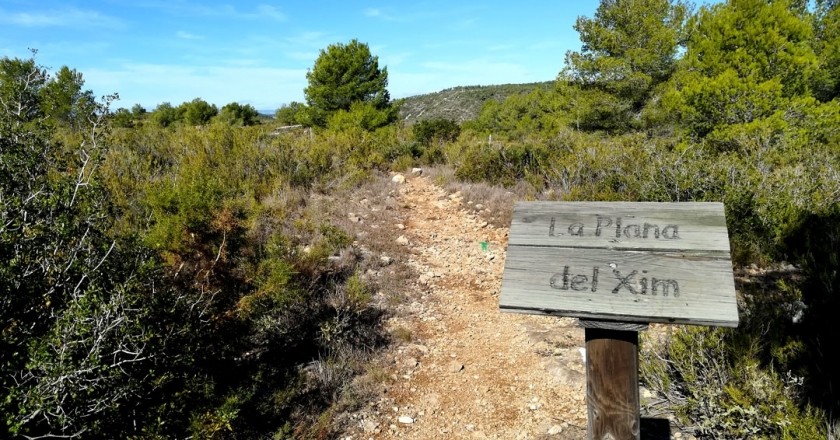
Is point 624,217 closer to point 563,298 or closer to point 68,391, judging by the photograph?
point 563,298

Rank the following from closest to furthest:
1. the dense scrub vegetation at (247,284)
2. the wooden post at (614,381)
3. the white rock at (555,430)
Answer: the wooden post at (614,381), the dense scrub vegetation at (247,284), the white rock at (555,430)

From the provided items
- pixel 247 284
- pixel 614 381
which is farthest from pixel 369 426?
pixel 614 381

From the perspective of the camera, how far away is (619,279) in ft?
6.52

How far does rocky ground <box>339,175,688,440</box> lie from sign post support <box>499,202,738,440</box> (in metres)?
1.46

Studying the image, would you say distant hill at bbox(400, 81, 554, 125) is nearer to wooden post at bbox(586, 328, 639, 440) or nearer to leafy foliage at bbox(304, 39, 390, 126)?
leafy foliage at bbox(304, 39, 390, 126)

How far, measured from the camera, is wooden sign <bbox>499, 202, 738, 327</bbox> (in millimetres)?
1867

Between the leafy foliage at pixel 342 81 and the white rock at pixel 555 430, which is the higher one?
the leafy foliage at pixel 342 81

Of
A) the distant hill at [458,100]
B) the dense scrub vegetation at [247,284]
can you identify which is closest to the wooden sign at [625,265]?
the dense scrub vegetation at [247,284]

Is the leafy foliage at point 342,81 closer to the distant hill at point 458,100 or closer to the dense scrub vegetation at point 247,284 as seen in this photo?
the dense scrub vegetation at point 247,284

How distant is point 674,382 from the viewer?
3449 millimetres

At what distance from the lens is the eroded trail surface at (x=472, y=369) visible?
3.53 meters

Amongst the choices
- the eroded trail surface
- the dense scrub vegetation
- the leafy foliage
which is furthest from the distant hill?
the eroded trail surface

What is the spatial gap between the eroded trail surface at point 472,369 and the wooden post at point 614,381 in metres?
1.33

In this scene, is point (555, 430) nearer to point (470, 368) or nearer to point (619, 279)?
point (470, 368)
